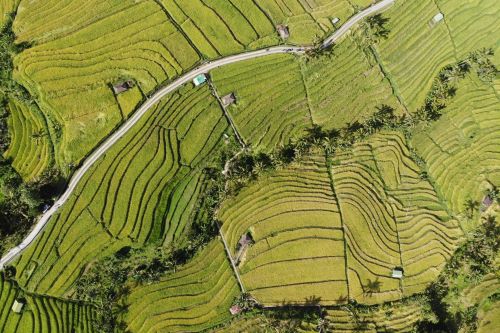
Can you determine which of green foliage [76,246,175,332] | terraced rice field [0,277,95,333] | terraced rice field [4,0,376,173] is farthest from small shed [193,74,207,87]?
terraced rice field [0,277,95,333]

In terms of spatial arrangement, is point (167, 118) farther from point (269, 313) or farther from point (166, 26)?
point (269, 313)

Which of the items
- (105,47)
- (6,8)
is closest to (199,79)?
(105,47)

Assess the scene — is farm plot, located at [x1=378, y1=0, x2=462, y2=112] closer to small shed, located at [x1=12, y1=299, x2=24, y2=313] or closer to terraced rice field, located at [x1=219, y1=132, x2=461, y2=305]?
terraced rice field, located at [x1=219, y1=132, x2=461, y2=305]

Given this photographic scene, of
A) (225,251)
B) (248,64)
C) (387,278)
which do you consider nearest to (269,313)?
(225,251)

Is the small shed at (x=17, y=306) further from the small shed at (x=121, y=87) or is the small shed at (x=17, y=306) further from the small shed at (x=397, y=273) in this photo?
the small shed at (x=397, y=273)

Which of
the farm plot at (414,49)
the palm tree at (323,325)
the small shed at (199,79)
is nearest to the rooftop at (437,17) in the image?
the farm plot at (414,49)

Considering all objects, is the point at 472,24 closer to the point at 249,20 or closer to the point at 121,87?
the point at 249,20
